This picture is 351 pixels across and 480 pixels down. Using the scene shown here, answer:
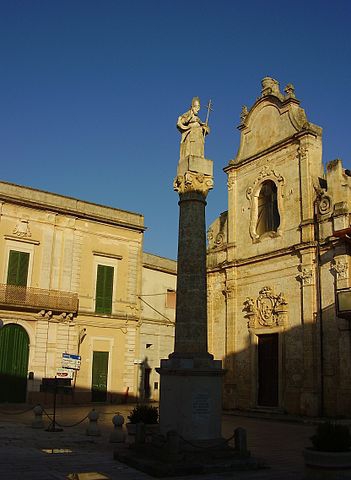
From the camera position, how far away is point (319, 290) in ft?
67.1

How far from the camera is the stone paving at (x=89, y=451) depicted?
9.14 metres

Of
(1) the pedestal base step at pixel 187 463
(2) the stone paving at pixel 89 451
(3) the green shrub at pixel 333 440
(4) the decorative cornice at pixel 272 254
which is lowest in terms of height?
(2) the stone paving at pixel 89 451

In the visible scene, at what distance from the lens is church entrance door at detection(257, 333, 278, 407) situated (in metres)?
22.1

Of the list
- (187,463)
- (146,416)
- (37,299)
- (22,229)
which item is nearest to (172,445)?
(187,463)

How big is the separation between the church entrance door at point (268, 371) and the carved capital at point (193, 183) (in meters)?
11.9

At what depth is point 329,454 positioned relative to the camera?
28.2 ft

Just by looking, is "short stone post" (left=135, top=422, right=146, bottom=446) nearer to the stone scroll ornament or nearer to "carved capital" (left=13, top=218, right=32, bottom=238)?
the stone scroll ornament

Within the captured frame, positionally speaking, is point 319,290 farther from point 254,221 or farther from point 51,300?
point 51,300

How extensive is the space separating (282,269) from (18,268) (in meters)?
12.1

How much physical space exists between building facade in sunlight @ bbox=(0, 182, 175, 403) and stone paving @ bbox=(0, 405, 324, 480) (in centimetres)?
576

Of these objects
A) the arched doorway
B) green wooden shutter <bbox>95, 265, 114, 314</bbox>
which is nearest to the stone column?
the arched doorway

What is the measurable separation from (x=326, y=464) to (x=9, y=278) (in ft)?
62.7

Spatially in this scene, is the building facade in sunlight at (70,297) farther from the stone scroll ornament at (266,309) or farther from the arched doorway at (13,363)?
the stone scroll ornament at (266,309)

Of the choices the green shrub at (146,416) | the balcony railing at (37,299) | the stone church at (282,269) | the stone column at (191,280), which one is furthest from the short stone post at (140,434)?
the balcony railing at (37,299)
